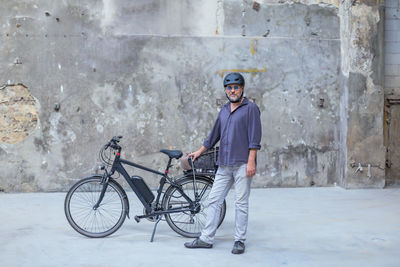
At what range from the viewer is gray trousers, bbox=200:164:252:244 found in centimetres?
442

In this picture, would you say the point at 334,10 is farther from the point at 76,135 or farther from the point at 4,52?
the point at 4,52

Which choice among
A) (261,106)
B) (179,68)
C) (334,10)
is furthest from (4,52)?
(334,10)

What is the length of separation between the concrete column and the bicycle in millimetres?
3650

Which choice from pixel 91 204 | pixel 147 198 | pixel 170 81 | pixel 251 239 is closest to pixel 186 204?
pixel 147 198

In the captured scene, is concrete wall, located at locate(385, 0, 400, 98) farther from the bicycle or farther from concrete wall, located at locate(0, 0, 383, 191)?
the bicycle

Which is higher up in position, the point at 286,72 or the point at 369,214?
the point at 286,72

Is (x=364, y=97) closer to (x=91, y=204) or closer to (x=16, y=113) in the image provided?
(x=91, y=204)

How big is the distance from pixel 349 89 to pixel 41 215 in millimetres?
5185

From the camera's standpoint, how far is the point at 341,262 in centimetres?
407

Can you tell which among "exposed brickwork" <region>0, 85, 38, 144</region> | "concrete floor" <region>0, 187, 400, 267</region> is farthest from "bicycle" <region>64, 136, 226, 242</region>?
"exposed brickwork" <region>0, 85, 38, 144</region>

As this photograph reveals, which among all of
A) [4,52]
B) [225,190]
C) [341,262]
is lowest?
[341,262]

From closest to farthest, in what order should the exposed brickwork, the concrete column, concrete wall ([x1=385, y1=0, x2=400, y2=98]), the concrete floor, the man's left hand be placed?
the concrete floor → the man's left hand → the exposed brickwork → the concrete column → concrete wall ([x1=385, y1=0, x2=400, y2=98])

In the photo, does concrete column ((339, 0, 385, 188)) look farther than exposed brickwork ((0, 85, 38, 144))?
Yes

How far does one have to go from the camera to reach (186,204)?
4910mm
